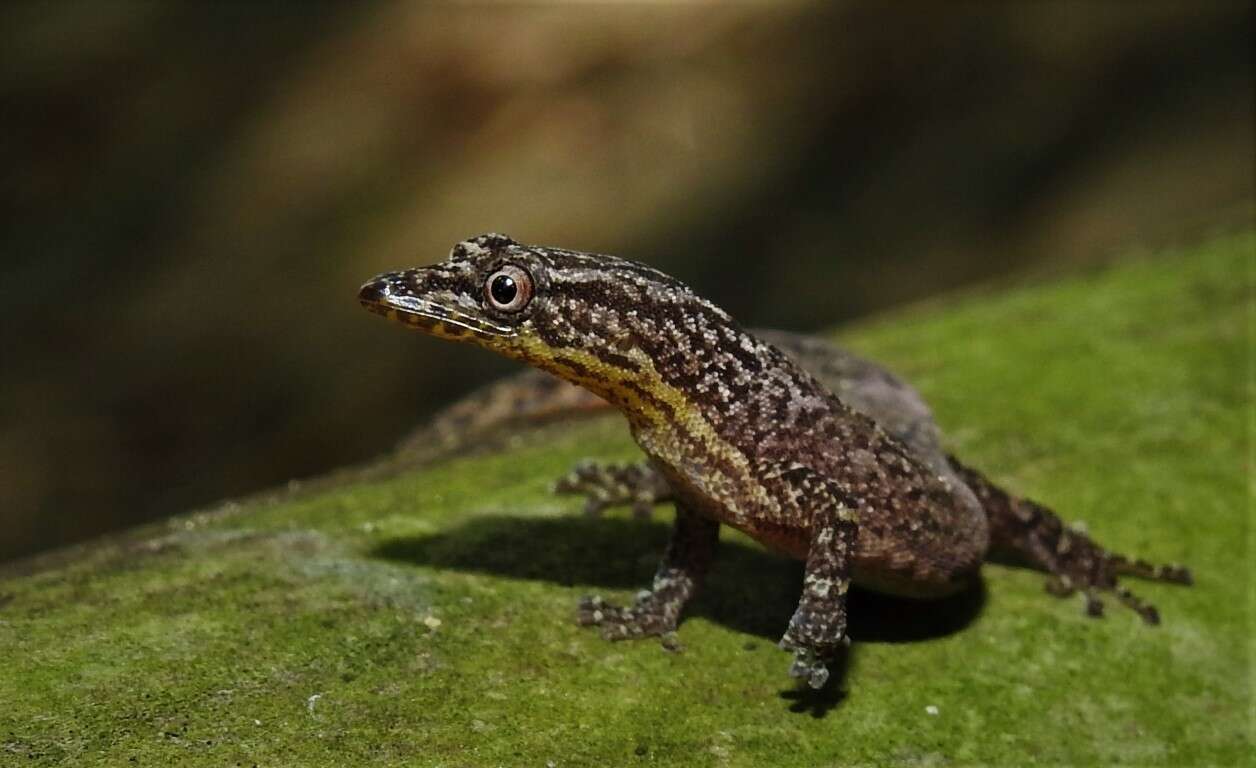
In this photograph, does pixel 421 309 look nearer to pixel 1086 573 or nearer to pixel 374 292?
pixel 374 292

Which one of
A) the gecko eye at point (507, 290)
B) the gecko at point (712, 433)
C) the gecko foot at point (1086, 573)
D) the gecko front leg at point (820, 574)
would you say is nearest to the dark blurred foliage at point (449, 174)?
the gecko foot at point (1086, 573)

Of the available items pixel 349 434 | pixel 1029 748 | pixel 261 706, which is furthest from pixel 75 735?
pixel 349 434

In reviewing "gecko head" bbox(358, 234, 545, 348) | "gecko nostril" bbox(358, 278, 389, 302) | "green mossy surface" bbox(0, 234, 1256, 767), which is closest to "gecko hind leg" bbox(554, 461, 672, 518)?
"green mossy surface" bbox(0, 234, 1256, 767)

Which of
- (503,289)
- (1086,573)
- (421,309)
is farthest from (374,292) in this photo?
(1086,573)

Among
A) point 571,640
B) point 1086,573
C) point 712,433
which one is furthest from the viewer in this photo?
point 1086,573

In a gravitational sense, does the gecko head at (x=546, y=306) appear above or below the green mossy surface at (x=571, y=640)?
above

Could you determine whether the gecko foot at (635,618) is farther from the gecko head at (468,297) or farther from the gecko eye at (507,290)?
the gecko eye at (507,290)
